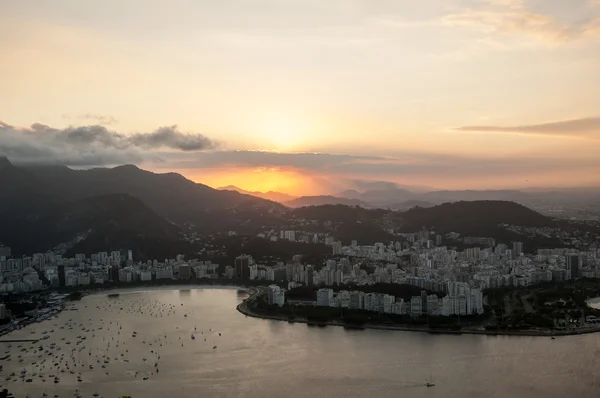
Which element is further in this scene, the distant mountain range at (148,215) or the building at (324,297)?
the distant mountain range at (148,215)

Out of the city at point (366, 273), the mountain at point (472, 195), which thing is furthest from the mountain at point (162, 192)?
the mountain at point (472, 195)

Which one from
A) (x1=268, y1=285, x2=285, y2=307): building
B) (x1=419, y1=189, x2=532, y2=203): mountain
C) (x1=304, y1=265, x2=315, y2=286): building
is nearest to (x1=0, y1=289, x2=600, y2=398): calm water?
(x1=268, y1=285, x2=285, y2=307): building

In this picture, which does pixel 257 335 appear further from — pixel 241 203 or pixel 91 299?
pixel 241 203

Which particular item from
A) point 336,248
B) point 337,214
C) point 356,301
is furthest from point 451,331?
point 337,214

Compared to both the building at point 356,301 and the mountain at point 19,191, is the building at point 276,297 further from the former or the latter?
the mountain at point 19,191

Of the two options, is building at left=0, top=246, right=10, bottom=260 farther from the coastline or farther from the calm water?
the coastline

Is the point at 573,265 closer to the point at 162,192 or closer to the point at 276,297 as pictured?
the point at 276,297

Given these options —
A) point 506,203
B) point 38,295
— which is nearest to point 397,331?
point 38,295
